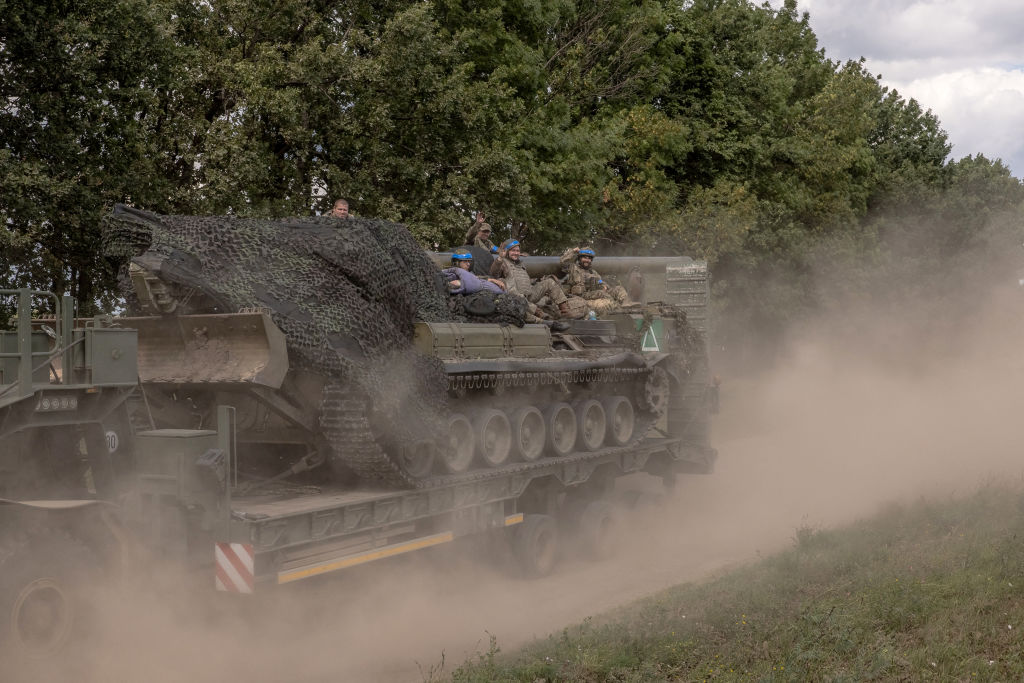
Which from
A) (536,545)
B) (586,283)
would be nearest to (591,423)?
A: (536,545)

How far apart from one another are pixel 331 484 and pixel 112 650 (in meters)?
2.91

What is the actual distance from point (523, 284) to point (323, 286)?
15.8 ft

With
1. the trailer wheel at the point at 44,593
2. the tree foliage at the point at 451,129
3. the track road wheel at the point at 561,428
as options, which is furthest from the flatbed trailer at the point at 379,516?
the tree foliage at the point at 451,129

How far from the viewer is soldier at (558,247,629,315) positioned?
15.1 meters

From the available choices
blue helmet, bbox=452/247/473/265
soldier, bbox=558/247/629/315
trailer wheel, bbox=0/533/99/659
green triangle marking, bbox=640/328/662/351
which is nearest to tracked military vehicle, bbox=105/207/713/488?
blue helmet, bbox=452/247/473/265

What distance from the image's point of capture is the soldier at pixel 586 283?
49.6 ft

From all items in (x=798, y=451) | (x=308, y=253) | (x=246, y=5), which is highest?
(x=246, y=5)

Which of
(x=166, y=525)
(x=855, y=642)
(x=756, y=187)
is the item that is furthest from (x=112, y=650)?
(x=756, y=187)

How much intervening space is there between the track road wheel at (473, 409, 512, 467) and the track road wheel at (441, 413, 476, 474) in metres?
0.09

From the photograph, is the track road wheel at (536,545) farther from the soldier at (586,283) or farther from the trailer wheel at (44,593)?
the trailer wheel at (44,593)

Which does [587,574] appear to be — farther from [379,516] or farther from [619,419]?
[379,516]

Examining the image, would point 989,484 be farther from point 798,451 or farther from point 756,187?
point 756,187

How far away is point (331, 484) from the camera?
33.6 ft

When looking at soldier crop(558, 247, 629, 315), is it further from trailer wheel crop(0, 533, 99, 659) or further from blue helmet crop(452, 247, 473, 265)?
trailer wheel crop(0, 533, 99, 659)
